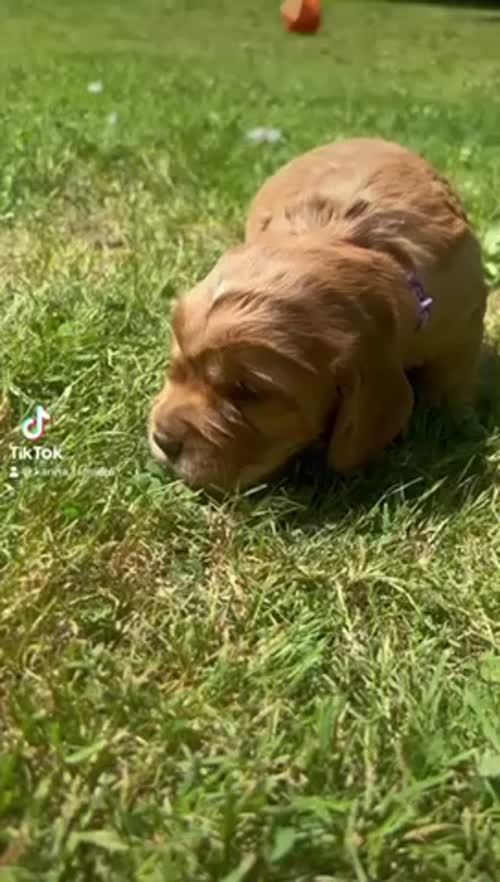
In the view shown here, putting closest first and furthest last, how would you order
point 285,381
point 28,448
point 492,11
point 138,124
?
point 285,381, point 28,448, point 138,124, point 492,11

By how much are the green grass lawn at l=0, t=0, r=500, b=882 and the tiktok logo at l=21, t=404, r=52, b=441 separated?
0.11 ft

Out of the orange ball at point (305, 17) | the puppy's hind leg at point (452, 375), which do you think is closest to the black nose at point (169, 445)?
the puppy's hind leg at point (452, 375)

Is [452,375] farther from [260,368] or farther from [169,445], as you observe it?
[169,445]

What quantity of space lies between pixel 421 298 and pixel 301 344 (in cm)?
56

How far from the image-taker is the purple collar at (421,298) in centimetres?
340

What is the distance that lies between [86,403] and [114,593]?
0.98 m

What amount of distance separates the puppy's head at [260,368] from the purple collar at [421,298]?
29 cm

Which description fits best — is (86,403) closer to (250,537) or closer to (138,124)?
(250,537)

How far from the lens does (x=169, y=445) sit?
3.13 meters

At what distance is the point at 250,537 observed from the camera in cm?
306

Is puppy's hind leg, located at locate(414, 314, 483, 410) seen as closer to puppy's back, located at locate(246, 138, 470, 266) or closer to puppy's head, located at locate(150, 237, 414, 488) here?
puppy's back, located at locate(246, 138, 470, 266)

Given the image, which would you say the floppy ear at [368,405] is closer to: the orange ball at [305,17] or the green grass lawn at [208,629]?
the green grass lawn at [208,629]

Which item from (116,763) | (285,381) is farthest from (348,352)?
(116,763)

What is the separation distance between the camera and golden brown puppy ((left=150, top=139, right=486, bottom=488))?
9.98ft
